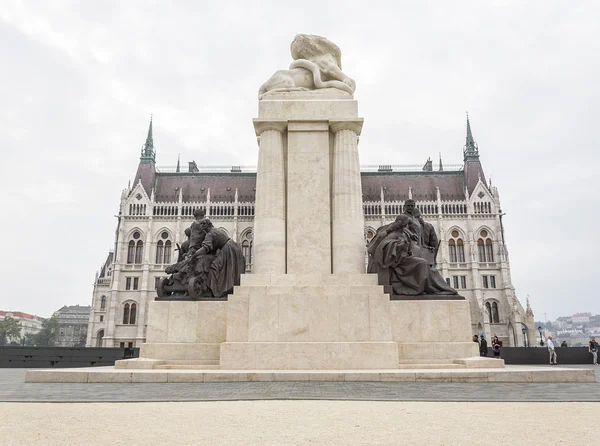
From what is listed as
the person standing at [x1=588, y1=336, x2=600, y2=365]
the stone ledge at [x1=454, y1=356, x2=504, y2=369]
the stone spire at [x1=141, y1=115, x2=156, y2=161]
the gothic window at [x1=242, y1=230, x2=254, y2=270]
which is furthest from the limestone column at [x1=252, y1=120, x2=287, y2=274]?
the stone spire at [x1=141, y1=115, x2=156, y2=161]

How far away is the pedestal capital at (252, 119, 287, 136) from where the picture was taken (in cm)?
1182

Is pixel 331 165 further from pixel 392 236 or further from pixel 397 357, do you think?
pixel 397 357

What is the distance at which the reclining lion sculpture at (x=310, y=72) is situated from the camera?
40.5 ft

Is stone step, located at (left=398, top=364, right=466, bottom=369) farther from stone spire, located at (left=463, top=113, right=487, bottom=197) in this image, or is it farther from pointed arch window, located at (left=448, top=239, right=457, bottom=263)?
stone spire, located at (left=463, top=113, right=487, bottom=197)

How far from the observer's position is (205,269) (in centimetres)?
1117

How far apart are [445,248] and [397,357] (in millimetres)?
66442

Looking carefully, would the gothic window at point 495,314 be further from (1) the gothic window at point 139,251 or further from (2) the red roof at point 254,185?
(1) the gothic window at point 139,251

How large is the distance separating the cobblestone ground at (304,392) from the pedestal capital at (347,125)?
21.2 ft

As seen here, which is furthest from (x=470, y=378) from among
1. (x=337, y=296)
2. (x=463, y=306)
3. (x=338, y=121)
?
(x=338, y=121)

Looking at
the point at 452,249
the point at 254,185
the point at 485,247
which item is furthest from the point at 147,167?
the point at 485,247

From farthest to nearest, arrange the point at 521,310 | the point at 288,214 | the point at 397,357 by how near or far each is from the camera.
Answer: the point at 521,310 < the point at 288,214 < the point at 397,357

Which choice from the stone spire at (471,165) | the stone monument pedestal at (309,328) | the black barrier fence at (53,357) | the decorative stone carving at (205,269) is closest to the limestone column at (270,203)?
the decorative stone carving at (205,269)

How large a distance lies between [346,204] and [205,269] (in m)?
3.73

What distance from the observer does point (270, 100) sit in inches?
473
